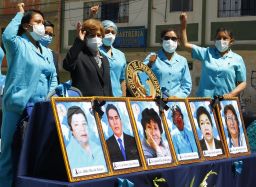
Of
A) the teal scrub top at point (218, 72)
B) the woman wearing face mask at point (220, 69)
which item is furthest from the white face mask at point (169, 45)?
the teal scrub top at point (218, 72)

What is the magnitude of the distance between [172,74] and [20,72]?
1.84 m

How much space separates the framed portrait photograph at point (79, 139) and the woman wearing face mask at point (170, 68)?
202 centimetres

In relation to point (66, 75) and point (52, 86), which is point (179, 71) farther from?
point (66, 75)

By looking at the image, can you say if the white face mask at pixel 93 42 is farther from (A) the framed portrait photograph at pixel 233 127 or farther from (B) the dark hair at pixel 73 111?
(A) the framed portrait photograph at pixel 233 127

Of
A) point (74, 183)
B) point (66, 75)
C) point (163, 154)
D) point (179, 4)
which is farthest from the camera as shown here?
point (66, 75)

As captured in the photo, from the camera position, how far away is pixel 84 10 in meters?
22.5

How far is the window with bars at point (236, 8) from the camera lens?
18.1 metres

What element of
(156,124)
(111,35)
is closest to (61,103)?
(156,124)

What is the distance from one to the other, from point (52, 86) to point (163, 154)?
3.93 feet

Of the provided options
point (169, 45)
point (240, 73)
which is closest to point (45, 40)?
point (169, 45)

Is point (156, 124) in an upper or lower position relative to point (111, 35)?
lower

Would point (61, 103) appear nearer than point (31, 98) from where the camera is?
Yes

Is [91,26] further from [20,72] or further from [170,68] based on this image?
[170,68]

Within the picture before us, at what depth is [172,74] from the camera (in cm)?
499
